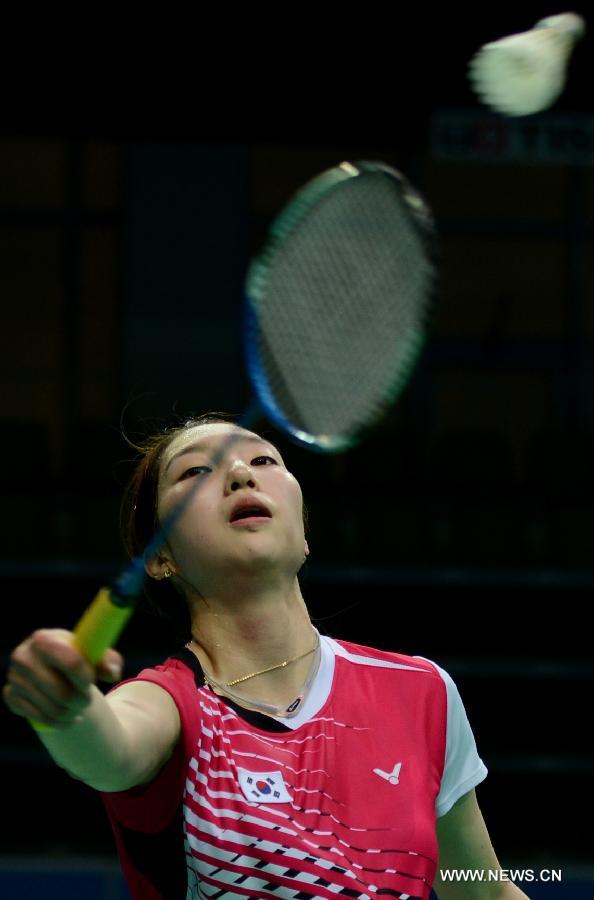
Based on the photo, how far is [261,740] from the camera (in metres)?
1.77

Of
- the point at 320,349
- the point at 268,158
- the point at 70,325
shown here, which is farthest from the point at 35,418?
the point at 320,349

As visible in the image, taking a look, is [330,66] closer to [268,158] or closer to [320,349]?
[268,158]

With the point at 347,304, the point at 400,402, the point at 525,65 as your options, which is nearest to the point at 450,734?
the point at 347,304

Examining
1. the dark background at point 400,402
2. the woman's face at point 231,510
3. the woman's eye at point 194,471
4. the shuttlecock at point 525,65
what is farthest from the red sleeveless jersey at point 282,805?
the dark background at point 400,402

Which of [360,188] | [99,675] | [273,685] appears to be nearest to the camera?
[99,675]

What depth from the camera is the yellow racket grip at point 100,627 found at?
1.32m

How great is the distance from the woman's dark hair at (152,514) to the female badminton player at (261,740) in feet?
0.03

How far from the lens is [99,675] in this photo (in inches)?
52.7

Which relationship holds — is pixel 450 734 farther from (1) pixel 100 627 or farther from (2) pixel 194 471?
(1) pixel 100 627

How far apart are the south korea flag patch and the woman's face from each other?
29 centimetres

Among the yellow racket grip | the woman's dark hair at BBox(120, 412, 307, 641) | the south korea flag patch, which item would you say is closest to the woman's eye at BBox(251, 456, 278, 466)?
the woman's dark hair at BBox(120, 412, 307, 641)

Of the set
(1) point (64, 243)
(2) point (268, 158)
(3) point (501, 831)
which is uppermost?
(2) point (268, 158)

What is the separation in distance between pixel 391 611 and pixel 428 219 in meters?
4.35

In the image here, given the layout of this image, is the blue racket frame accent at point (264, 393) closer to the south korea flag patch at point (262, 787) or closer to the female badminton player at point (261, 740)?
the female badminton player at point (261, 740)
